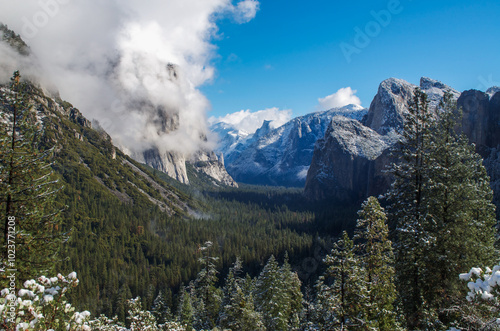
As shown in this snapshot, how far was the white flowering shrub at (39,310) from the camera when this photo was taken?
16.6 ft

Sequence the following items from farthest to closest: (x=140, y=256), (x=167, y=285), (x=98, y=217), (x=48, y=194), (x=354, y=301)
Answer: (x=98, y=217)
(x=140, y=256)
(x=167, y=285)
(x=354, y=301)
(x=48, y=194)

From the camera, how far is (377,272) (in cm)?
1336

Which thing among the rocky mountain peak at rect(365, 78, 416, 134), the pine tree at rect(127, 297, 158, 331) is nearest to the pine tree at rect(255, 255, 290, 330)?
the pine tree at rect(127, 297, 158, 331)

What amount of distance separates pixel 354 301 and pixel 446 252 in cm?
596

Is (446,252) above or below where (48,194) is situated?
below

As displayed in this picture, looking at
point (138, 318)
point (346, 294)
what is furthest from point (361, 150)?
point (138, 318)

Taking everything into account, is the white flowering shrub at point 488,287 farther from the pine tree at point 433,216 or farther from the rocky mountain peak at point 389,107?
the rocky mountain peak at point 389,107

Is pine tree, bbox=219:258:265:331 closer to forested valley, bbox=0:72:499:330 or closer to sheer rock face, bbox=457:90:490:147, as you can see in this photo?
forested valley, bbox=0:72:499:330

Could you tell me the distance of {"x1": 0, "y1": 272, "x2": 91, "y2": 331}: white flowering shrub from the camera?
506 centimetres

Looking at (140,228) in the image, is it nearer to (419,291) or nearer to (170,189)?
(170,189)

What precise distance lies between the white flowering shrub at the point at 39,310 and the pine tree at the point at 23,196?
6073 mm

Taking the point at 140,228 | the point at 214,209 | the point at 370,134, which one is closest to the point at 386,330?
the point at 140,228

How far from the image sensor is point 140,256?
293 feet

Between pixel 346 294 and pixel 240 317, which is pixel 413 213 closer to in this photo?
pixel 346 294
